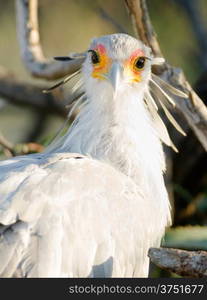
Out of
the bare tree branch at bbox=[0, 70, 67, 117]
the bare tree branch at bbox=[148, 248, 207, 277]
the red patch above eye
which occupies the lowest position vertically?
the bare tree branch at bbox=[148, 248, 207, 277]

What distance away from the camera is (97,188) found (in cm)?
343

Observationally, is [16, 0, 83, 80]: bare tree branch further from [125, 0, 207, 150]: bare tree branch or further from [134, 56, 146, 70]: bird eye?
[134, 56, 146, 70]: bird eye

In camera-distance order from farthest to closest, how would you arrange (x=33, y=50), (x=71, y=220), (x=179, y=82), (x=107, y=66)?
(x=33, y=50) → (x=179, y=82) → (x=107, y=66) → (x=71, y=220)

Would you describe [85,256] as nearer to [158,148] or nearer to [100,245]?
[100,245]

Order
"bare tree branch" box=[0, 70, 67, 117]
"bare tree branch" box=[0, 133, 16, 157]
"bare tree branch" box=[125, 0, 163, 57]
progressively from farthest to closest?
"bare tree branch" box=[0, 70, 67, 117], "bare tree branch" box=[0, 133, 16, 157], "bare tree branch" box=[125, 0, 163, 57]

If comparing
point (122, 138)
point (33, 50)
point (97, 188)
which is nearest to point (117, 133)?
point (122, 138)

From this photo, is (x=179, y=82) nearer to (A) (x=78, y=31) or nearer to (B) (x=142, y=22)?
(B) (x=142, y=22)

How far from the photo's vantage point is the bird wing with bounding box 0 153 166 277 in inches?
123

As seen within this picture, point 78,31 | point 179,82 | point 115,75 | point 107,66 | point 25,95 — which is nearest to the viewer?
point 115,75

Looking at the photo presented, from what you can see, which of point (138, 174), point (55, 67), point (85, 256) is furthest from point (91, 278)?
point (55, 67)

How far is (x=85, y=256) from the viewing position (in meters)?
3.25

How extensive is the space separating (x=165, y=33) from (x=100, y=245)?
5163 millimetres

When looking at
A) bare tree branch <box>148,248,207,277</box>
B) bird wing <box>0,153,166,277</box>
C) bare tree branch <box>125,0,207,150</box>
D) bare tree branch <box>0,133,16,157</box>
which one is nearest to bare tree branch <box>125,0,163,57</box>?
bare tree branch <box>125,0,207,150</box>

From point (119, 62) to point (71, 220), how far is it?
888 mm
